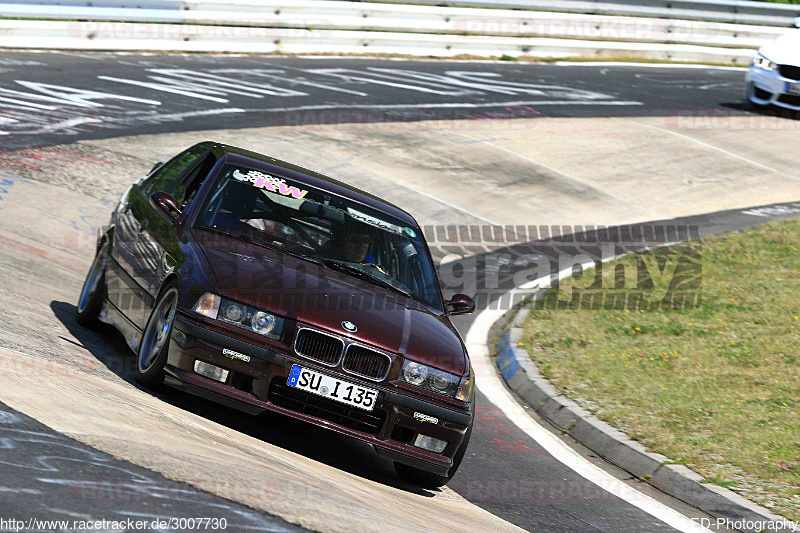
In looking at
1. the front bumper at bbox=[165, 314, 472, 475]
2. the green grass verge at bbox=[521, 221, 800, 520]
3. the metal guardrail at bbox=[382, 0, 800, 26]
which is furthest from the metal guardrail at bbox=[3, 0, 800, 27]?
the front bumper at bbox=[165, 314, 472, 475]

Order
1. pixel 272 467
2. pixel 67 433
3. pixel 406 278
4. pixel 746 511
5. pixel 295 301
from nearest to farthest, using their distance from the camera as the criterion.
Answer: pixel 67 433 → pixel 272 467 → pixel 295 301 → pixel 746 511 → pixel 406 278

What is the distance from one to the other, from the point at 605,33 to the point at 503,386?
21271 millimetres

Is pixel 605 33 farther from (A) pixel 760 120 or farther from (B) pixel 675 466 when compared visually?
(B) pixel 675 466

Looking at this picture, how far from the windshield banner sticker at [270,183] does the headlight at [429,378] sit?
67.5 inches

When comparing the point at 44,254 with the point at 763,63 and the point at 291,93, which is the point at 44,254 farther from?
the point at 763,63

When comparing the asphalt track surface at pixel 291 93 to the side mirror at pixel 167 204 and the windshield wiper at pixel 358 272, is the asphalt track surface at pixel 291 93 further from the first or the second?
the windshield wiper at pixel 358 272

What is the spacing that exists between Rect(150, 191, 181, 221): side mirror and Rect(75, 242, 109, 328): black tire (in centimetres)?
87

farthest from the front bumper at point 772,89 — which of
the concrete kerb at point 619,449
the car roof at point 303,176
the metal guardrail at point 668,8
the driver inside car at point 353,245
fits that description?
the driver inside car at point 353,245

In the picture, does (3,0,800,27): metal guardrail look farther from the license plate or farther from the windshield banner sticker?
the license plate

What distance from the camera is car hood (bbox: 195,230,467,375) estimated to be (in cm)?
614

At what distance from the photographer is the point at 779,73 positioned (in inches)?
867

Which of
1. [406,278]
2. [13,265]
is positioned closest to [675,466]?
[406,278]

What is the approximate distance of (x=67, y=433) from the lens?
4840 mm

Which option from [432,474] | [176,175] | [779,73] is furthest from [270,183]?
[779,73]
